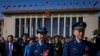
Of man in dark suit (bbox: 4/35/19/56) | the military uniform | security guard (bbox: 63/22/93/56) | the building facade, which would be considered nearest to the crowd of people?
security guard (bbox: 63/22/93/56)

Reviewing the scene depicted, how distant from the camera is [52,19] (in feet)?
259

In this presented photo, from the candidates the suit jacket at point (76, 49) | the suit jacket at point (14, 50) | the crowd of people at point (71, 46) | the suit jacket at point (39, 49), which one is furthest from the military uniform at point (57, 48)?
the suit jacket at point (76, 49)

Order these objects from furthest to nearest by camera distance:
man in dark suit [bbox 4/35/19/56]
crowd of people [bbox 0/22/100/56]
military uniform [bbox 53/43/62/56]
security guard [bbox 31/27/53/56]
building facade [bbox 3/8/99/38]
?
building facade [bbox 3/8/99/38], military uniform [bbox 53/43/62/56], man in dark suit [bbox 4/35/19/56], security guard [bbox 31/27/53/56], crowd of people [bbox 0/22/100/56]

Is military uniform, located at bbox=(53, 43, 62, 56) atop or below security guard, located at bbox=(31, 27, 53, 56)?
below

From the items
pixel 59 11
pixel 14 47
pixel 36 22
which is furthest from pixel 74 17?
pixel 14 47

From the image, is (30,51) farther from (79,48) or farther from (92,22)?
(92,22)

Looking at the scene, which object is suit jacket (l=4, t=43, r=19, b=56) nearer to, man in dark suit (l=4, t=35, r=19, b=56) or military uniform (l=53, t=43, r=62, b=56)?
man in dark suit (l=4, t=35, r=19, b=56)

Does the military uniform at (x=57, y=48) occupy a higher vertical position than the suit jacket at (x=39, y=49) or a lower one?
lower

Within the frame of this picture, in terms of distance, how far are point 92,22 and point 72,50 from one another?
6928 cm

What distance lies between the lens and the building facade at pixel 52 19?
244ft

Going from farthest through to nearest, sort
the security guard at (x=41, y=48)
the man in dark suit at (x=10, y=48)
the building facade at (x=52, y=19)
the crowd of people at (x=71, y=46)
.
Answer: the building facade at (x=52, y=19), the man in dark suit at (x=10, y=48), the security guard at (x=41, y=48), the crowd of people at (x=71, y=46)

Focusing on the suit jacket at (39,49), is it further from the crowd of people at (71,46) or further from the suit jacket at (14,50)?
the suit jacket at (14,50)

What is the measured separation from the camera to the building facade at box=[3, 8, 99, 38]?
2928 inches

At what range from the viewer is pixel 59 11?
7662 centimetres
